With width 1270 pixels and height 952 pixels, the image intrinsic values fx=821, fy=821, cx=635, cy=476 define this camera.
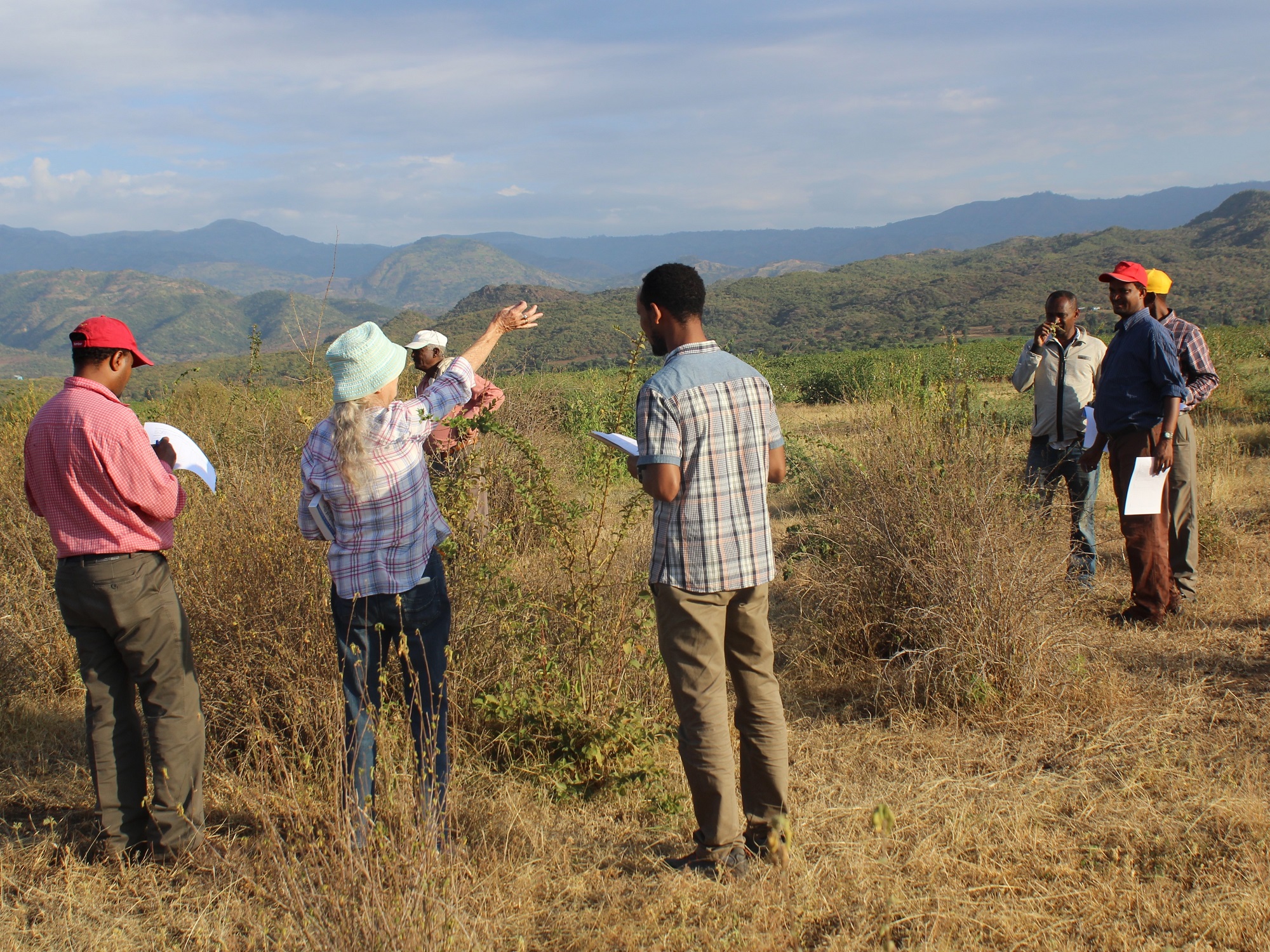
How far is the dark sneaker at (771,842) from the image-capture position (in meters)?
2.70

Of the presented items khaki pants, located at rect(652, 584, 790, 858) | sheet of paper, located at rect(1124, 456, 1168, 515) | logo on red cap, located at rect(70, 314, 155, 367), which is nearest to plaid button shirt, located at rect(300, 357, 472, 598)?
logo on red cap, located at rect(70, 314, 155, 367)

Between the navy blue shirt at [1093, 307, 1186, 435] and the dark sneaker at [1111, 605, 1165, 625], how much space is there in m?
1.01

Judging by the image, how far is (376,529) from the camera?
8.87ft

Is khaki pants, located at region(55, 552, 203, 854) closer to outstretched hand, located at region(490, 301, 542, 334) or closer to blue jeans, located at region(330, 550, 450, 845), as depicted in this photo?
blue jeans, located at region(330, 550, 450, 845)

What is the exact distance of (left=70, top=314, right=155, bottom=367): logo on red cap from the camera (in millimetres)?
2811

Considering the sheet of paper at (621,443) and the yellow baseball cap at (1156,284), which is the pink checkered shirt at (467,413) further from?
the yellow baseball cap at (1156,284)

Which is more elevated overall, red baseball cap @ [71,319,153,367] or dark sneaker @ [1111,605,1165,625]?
red baseball cap @ [71,319,153,367]

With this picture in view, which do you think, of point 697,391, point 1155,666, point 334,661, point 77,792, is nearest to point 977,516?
point 1155,666

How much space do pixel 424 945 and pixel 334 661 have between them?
5.77ft

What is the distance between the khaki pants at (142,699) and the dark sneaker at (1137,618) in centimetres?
471

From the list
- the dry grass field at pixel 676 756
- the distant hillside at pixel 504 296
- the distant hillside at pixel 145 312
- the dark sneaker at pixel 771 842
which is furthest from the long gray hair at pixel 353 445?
the distant hillside at pixel 145 312

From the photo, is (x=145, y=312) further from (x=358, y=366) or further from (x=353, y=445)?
(x=353, y=445)

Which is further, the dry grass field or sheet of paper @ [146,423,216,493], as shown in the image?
sheet of paper @ [146,423,216,493]

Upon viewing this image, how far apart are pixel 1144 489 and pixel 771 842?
10.5 feet
